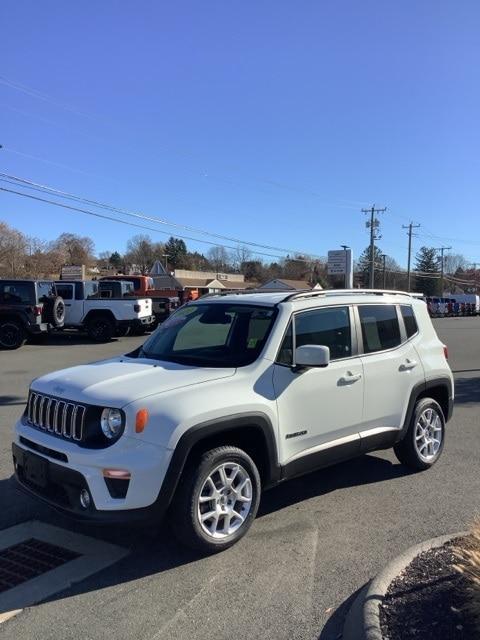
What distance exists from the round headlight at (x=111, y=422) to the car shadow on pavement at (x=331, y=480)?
63.9 inches

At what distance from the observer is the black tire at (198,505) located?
12.3ft

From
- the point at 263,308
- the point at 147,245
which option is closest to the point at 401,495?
the point at 263,308

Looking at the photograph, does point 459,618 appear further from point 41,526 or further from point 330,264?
point 330,264

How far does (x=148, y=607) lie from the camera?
3307mm

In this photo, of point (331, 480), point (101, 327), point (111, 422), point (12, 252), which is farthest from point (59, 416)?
point (12, 252)

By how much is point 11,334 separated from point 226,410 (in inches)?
608

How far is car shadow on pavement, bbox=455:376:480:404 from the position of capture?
9.99 m

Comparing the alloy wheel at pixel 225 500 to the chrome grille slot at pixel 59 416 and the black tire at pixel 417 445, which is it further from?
the black tire at pixel 417 445

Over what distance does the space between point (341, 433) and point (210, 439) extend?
4.46 feet

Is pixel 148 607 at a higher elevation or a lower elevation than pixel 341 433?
lower

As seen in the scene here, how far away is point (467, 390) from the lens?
11.1 m

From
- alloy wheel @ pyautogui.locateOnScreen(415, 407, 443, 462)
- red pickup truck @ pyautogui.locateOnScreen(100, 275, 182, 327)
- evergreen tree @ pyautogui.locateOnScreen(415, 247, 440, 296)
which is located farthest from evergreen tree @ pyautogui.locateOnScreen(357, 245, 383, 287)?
alloy wheel @ pyautogui.locateOnScreen(415, 407, 443, 462)

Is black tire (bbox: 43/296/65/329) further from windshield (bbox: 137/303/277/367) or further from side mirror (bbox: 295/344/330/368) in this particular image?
side mirror (bbox: 295/344/330/368)

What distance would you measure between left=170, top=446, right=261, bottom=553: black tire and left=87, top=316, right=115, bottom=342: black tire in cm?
1656
